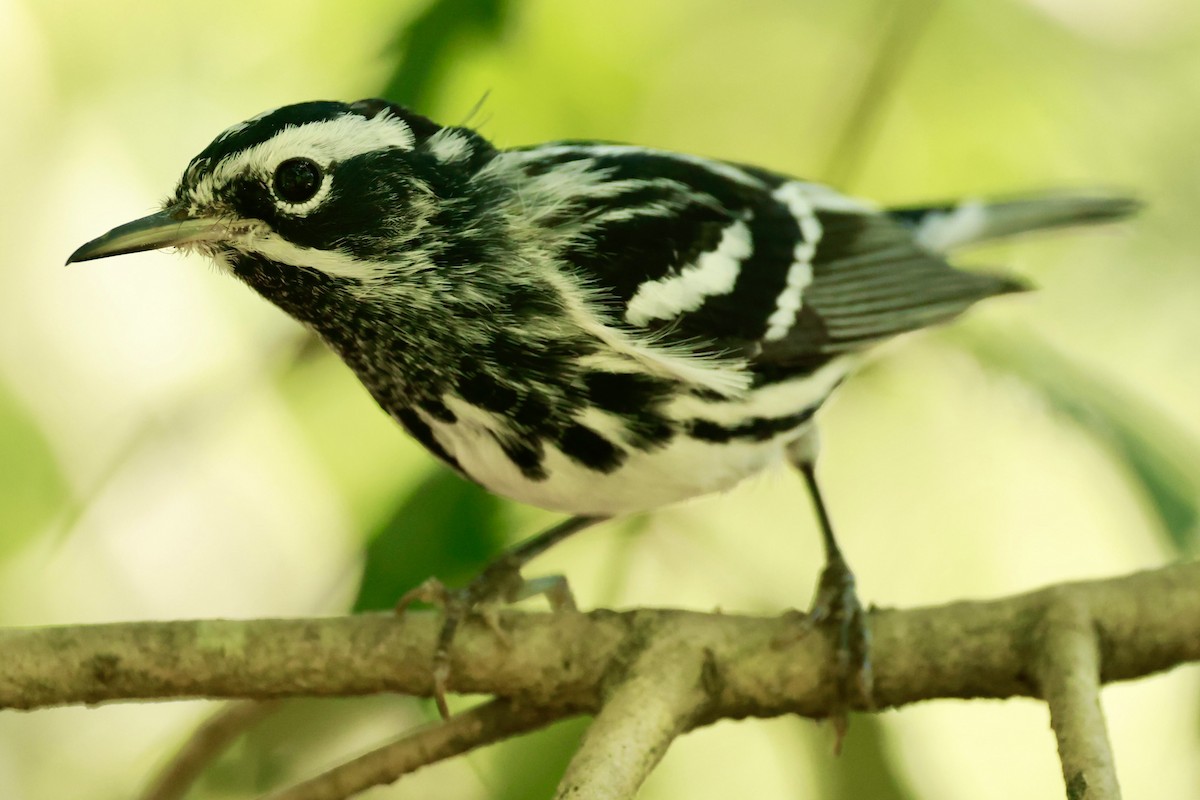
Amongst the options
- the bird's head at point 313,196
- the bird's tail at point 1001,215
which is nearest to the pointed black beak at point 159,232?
the bird's head at point 313,196

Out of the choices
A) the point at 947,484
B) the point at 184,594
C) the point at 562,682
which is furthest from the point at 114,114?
the point at 947,484

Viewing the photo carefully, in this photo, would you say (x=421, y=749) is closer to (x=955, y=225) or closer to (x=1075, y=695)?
(x=1075, y=695)

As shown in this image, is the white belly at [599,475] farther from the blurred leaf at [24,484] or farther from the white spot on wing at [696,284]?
the blurred leaf at [24,484]

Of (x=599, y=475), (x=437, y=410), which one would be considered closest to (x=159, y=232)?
(x=437, y=410)

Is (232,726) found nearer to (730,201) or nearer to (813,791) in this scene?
(813,791)

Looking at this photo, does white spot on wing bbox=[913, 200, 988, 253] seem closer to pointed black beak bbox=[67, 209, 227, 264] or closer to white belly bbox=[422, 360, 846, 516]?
white belly bbox=[422, 360, 846, 516]

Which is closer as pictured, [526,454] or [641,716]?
[641,716]
